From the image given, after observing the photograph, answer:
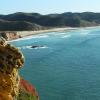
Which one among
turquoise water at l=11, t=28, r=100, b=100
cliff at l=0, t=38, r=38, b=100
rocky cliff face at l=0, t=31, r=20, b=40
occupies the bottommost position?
rocky cliff face at l=0, t=31, r=20, b=40

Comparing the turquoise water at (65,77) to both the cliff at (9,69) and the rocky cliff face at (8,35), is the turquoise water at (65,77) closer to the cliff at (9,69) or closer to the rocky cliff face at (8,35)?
the cliff at (9,69)

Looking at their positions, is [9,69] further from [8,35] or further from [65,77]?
[8,35]

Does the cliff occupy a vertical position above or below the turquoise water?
above

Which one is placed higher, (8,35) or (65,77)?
(65,77)

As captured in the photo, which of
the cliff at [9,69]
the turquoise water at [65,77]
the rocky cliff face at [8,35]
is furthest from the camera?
the rocky cliff face at [8,35]

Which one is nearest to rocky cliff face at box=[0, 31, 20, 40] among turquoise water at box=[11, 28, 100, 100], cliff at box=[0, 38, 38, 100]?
turquoise water at box=[11, 28, 100, 100]

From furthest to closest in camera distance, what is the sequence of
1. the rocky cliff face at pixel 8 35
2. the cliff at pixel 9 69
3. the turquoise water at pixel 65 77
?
the rocky cliff face at pixel 8 35
the turquoise water at pixel 65 77
the cliff at pixel 9 69

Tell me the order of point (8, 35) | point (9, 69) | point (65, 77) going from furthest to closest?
point (8, 35) < point (65, 77) < point (9, 69)

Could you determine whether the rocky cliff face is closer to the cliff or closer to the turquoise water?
the turquoise water

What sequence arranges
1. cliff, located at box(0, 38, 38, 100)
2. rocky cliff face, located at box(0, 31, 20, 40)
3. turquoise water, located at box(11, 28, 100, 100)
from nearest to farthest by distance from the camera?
cliff, located at box(0, 38, 38, 100) < turquoise water, located at box(11, 28, 100, 100) < rocky cliff face, located at box(0, 31, 20, 40)

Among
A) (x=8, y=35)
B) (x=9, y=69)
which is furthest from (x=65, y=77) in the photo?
(x=8, y=35)

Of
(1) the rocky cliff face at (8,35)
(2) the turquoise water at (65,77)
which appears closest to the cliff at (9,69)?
(2) the turquoise water at (65,77)

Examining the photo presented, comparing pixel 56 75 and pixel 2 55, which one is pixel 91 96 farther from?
pixel 2 55
